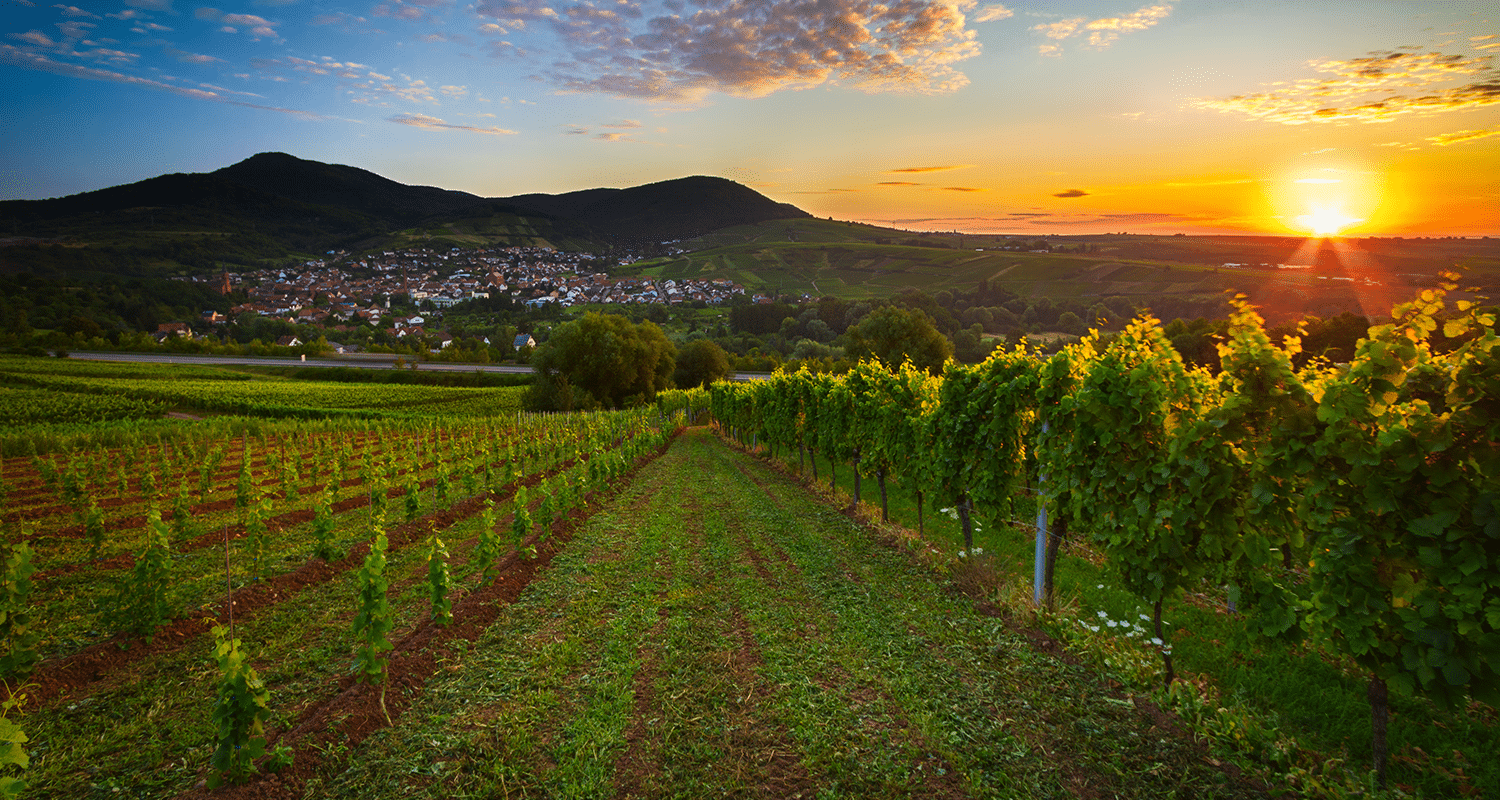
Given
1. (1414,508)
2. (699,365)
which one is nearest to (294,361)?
(699,365)

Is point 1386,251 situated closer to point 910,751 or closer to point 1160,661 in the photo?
point 1160,661

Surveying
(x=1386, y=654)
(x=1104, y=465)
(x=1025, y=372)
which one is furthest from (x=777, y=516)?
(x=1386, y=654)

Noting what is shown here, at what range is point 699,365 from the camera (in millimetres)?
74938

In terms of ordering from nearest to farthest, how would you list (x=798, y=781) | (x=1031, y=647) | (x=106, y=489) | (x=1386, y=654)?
1. (x=1386, y=654)
2. (x=798, y=781)
3. (x=1031, y=647)
4. (x=106, y=489)

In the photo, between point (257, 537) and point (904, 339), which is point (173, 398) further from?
point (904, 339)

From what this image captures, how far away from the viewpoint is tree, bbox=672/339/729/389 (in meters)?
74.8

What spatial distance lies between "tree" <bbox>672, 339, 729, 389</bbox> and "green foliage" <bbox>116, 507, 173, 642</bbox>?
67.4 metres

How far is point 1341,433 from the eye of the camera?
14.7 feet

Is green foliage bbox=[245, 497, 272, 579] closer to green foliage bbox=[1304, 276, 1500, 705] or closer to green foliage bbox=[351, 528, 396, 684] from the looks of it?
green foliage bbox=[351, 528, 396, 684]

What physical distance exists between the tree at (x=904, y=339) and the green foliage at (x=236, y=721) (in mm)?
52347

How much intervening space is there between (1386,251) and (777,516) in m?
33.9

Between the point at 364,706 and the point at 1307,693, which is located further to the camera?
→ the point at 1307,693

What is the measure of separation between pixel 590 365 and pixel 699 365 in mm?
19583

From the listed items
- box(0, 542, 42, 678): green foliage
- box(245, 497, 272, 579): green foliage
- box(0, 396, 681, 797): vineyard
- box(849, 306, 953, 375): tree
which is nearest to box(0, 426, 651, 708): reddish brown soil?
box(0, 396, 681, 797): vineyard
